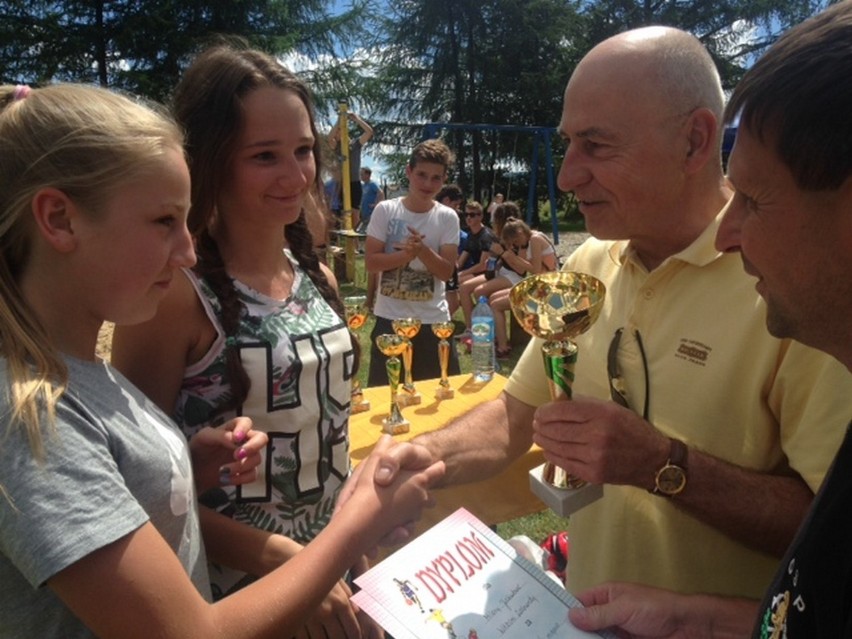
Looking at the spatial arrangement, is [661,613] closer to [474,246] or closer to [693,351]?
[693,351]

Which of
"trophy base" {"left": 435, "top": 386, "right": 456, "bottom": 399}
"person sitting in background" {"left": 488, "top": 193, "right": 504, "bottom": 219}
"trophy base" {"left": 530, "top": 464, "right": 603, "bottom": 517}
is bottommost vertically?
"person sitting in background" {"left": 488, "top": 193, "right": 504, "bottom": 219}

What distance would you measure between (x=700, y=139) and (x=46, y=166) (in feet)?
4.96

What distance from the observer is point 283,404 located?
1.70 metres

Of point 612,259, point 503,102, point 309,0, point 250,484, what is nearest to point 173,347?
point 250,484

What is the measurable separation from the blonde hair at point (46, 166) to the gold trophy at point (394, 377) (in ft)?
6.49

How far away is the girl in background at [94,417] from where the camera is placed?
970mm

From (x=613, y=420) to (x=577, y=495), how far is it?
0.76 ft

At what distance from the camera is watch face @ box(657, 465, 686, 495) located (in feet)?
4.52

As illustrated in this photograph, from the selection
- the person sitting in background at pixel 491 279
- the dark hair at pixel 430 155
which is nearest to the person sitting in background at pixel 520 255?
the person sitting in background at pixel 491 279

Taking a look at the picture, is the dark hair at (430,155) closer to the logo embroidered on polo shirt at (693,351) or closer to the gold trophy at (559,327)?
the gold trophy at (559,327)

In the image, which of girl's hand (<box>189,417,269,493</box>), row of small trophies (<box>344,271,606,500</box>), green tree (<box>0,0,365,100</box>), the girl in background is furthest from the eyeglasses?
green tree (<box>0,0,365,100</box>)

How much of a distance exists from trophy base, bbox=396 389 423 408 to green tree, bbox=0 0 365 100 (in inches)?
595

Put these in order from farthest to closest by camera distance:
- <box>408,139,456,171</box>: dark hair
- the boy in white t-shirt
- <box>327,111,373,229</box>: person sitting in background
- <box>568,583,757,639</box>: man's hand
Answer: <box>327,111,373,229</box>: person sitting in background
<box>408,139,456,171</box>: dark hair
the boy in white t-shirt
<box>568,583,757,639</box>: man's hand

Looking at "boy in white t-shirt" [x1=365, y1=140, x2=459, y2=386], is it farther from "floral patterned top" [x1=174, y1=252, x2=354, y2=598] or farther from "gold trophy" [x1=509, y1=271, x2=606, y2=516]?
"gold trophy" [x1=509, y1=271, x2=606, y2=516]
